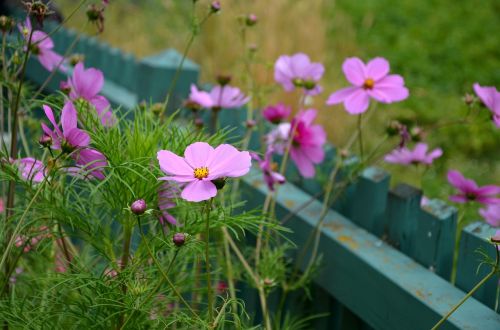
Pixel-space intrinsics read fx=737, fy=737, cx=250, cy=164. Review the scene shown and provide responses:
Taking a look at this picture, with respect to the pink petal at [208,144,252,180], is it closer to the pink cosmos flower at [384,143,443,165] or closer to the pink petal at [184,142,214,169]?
the pink petal at [184,142,214,169]

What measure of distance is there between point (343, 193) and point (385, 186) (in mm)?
148

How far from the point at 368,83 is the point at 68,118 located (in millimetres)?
677

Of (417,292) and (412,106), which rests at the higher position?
(417,292)

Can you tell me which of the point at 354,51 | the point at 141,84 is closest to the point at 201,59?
the point at 354,51

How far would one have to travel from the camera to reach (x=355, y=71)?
1.49 metres

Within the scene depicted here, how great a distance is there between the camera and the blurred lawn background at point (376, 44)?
4676mm

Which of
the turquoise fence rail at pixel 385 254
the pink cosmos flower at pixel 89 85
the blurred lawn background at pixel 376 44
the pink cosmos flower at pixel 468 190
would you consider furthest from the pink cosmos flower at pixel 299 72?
the blurred lawn background at pixel 376 44

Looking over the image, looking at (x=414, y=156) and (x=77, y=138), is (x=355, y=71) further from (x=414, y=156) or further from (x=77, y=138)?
(x=77, y=138)

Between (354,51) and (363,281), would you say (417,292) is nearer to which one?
(363,281)

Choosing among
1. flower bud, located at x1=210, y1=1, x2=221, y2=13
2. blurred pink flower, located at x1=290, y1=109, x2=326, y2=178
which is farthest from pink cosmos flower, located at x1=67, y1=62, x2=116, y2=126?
blurred pink flower, located at x1=290, y1=109, x2=326, y2=178

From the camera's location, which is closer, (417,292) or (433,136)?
(417,292)

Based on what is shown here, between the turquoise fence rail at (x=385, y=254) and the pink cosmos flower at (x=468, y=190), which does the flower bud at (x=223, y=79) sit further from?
the pink cosmos flower at (x=468, y=190)

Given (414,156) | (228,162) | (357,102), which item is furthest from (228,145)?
(414,156)

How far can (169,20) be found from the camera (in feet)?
21.9
